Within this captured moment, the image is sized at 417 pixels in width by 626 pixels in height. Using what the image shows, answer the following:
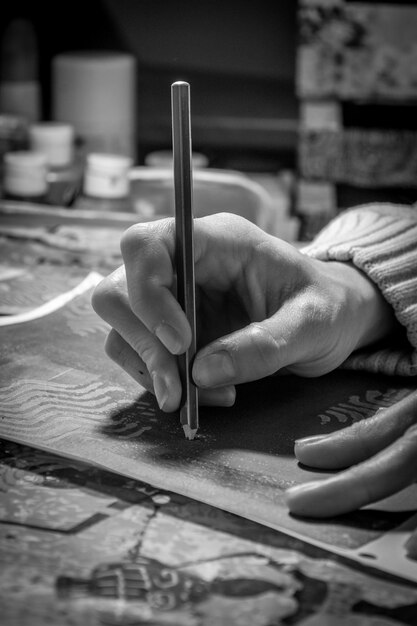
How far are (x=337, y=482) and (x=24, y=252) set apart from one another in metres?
0.58

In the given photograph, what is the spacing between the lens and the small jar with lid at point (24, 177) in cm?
128

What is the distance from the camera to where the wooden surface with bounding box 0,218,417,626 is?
16.8 inches

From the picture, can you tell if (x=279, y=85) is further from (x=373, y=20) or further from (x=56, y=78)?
(x=56, y=78)

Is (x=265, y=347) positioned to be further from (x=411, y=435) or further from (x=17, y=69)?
(x=17, y=69)

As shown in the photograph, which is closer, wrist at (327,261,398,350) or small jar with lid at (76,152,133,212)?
wrist at (327,261,398,350)

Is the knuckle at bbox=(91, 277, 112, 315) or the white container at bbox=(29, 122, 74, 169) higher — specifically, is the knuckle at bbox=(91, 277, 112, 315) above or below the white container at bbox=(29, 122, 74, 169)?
above

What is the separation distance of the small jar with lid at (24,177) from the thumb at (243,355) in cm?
75

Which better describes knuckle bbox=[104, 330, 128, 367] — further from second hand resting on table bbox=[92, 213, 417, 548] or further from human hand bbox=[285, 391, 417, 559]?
human hand bbox=[285, 391, 417, 559]

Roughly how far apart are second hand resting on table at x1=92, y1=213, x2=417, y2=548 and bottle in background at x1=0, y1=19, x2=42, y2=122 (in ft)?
3.87

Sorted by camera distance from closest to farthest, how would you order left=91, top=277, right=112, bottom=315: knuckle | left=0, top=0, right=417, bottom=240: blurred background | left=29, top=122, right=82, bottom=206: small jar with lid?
left=91, top=277, right=112, bottom=315: knuckle
left=29, top=122, right=82, bottom=206: small jar with lid
left=0, top=0, right=417, bottom=240: blurred background

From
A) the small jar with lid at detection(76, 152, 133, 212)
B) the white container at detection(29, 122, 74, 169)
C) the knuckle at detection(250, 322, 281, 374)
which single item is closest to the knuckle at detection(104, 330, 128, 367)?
the knuckle at detection(250, 322, 281, 374)

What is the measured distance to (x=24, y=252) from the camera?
1.00 metres

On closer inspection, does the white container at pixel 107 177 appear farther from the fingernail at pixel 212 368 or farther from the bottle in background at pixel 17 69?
the fingernail at pixel 212 368

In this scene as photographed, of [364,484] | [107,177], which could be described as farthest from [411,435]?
[107,177]
